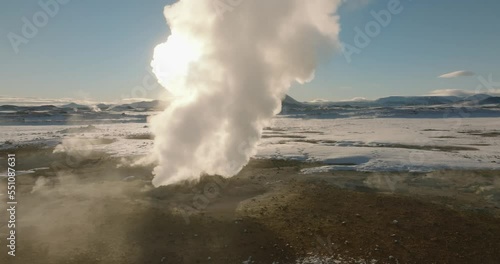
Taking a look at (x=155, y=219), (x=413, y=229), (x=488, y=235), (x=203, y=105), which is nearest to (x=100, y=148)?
(x=203, y=105)

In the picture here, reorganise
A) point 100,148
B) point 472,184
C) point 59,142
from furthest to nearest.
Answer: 1. point 59,142
2. point 100,148
3. point 472,184

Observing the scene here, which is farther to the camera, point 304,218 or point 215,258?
point 304,218

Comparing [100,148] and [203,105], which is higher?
[203,105]

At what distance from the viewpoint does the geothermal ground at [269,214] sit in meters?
12.3

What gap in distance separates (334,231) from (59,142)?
36065 mm

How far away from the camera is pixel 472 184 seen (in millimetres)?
20688

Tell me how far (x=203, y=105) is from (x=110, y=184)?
715cm

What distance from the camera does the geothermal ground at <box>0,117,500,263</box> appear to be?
40.4 ft

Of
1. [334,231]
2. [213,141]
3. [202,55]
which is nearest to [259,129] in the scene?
[213,141]

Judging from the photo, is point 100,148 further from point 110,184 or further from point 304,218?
point 304,218

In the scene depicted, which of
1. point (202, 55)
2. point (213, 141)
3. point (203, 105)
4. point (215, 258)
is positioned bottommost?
point (215, 258)

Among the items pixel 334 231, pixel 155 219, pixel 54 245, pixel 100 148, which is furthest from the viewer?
pixel 100 148

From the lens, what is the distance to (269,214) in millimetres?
15922

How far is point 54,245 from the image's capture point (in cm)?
1282
